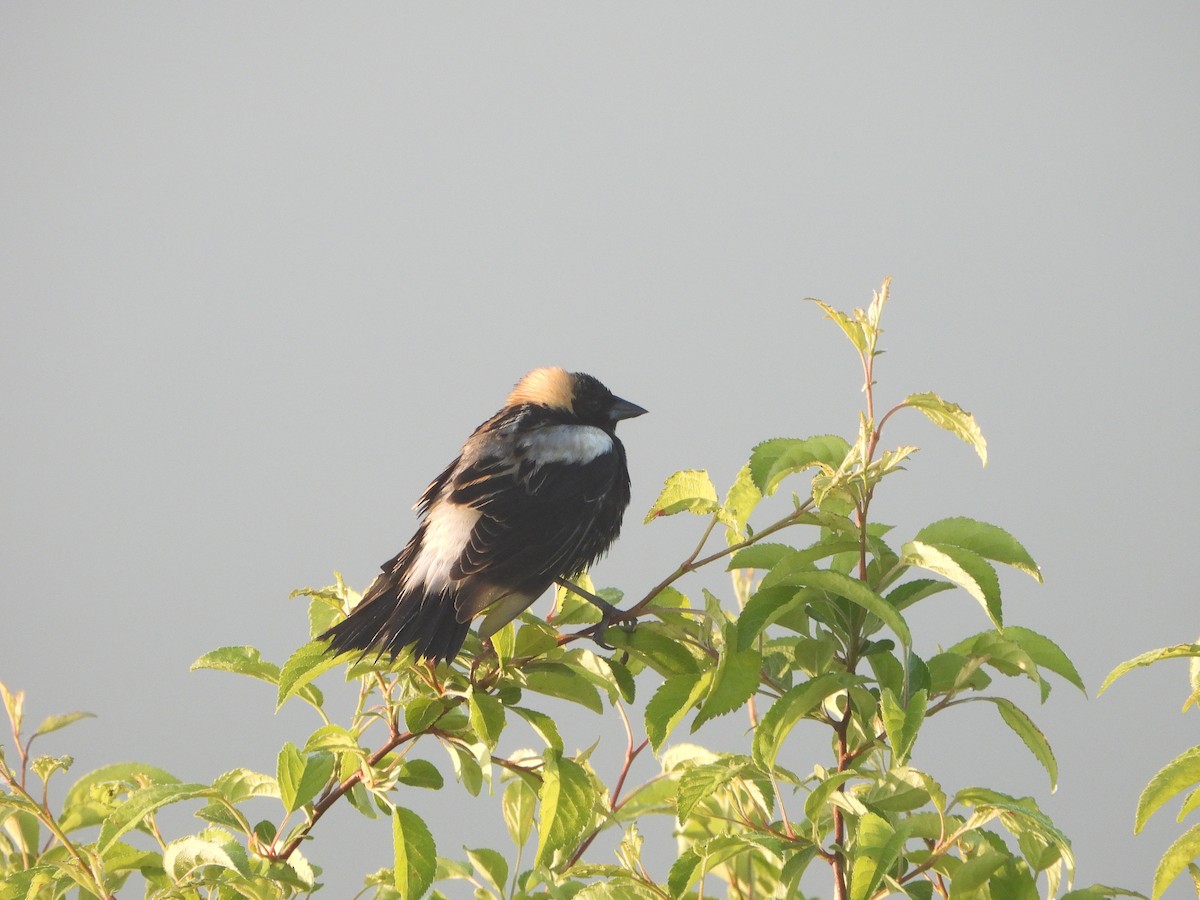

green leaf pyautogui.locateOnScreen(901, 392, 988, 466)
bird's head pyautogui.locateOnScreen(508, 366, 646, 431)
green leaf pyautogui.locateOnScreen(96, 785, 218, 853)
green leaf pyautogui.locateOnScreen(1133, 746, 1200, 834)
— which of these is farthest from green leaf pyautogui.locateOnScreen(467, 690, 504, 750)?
bird's head pyautogui.locateOnScreen(508, 366, 646, 431)

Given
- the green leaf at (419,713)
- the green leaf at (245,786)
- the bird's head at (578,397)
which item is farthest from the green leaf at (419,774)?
the bird's head at (578,397)

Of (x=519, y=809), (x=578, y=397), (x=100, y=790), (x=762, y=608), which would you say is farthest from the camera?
(x=578, y=397)

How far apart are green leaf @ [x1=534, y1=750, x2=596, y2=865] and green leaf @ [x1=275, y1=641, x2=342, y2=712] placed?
0.81 ft

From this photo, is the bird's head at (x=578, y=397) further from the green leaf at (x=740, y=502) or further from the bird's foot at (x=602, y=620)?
the green leaf at (x=740, y=502)

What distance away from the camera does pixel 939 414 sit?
0.98 m

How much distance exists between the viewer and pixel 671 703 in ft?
3.46

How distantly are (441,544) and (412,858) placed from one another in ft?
1.43

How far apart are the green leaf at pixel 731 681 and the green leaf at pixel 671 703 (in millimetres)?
19

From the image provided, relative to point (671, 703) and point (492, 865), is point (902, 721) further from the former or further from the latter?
point (492, 865)

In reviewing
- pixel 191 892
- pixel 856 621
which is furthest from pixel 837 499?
pixel 191 892

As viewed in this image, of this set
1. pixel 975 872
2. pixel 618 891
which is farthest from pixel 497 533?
pixel 975 872

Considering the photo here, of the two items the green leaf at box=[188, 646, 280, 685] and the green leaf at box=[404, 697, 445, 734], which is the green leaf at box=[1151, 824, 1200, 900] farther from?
the green leaf at box=[188, 646, 280, 685]

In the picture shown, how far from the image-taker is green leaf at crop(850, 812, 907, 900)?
0.93m

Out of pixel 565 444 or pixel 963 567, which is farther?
pixel 565 444
